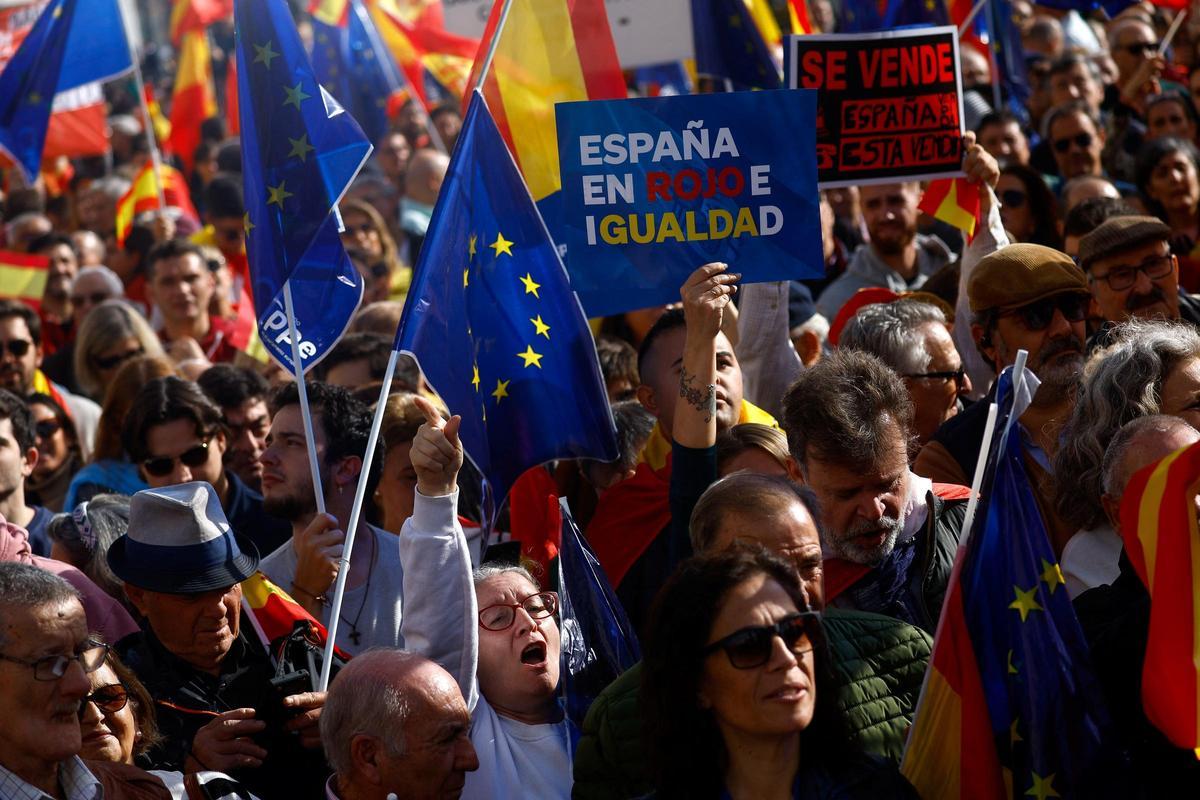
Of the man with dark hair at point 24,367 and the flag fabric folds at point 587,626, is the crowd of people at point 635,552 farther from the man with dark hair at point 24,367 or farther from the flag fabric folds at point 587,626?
the man with dark hair at point 24,367

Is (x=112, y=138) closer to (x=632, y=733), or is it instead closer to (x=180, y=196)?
(x=180, y=196)

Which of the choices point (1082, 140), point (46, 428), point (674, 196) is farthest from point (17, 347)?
point (1082, 140)

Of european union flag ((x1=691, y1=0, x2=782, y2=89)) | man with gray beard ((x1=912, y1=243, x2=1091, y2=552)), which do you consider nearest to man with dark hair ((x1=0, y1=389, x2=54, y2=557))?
man with gray beard ((x1=912, y1=243, x2=1091, y2=552))

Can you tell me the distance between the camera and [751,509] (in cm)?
396

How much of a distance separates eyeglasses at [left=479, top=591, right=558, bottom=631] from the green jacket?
611 millimetres

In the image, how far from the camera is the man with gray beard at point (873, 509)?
14.6 ft

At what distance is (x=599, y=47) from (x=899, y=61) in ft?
3.81

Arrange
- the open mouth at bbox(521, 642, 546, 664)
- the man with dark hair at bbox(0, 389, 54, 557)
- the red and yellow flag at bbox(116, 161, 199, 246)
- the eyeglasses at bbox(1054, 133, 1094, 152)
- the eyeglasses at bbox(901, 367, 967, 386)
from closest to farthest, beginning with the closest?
1. the open mouth at bbox(521, 642, 546, 664)
2. the eyeglasses at bbox(901, 367, 967, 386)
3. the man with dark hair at bbox(0, 389, 54, 557)
4. the eyeglasses at bbox(1054, 133, 1094, 152)
5. the red and yellow flag at bbox(116, 161, 199, 246)

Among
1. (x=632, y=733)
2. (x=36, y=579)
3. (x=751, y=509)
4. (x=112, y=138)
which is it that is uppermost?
(x=36, y=579)

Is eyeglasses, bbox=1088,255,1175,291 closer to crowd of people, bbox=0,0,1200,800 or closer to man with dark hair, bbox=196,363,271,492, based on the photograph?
crowd of people, bbox=0,0,1200,800

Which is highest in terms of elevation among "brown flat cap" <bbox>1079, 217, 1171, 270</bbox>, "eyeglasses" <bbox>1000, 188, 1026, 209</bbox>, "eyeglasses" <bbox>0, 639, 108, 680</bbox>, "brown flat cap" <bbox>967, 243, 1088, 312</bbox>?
"eyeglasses" <bbox>0, 639, 108, 680</bbox>

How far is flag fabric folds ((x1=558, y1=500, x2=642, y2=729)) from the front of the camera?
4.57 metres

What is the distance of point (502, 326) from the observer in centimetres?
512

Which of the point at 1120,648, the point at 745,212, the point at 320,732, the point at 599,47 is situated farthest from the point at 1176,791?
the point at 599,47
